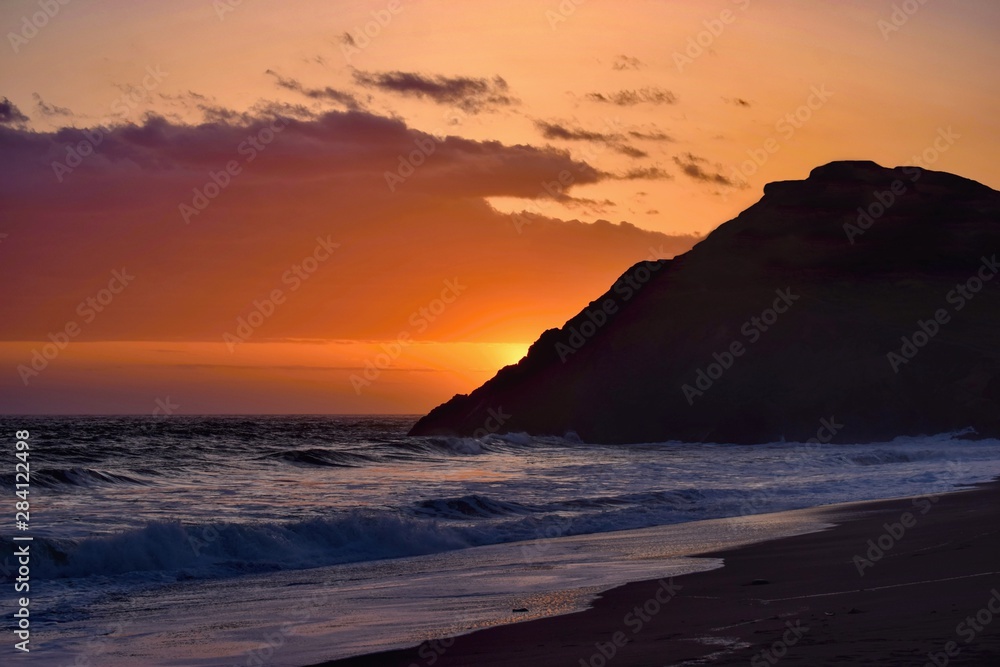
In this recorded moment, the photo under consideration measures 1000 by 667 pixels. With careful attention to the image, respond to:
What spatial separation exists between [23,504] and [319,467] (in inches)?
648

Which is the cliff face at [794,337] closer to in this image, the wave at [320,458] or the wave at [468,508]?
the wave at [320,458]

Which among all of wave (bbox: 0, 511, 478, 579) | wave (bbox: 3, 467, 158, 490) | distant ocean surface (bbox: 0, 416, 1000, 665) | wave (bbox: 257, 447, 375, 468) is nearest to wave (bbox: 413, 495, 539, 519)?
distant ocean surface (bbox: 0, 416, 1000, 665)

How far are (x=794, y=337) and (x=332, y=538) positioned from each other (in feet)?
252

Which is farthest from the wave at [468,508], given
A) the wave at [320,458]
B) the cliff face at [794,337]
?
the cliff face at [794,337]

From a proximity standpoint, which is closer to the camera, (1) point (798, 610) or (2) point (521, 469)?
(1) point (798, 610)

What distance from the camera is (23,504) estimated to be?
22.1 m

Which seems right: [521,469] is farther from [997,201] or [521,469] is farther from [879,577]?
[997,201]

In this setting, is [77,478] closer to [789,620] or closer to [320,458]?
[320,458]

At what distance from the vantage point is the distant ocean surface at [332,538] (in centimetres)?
1025

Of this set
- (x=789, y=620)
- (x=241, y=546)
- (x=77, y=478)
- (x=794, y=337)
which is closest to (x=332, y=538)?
(x=241, y=546)

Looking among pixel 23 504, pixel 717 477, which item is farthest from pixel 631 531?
pixel 717 477

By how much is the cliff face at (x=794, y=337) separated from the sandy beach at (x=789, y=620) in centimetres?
6799

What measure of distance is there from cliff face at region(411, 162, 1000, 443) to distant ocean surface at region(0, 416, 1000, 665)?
4247 cm

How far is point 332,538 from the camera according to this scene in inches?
719
